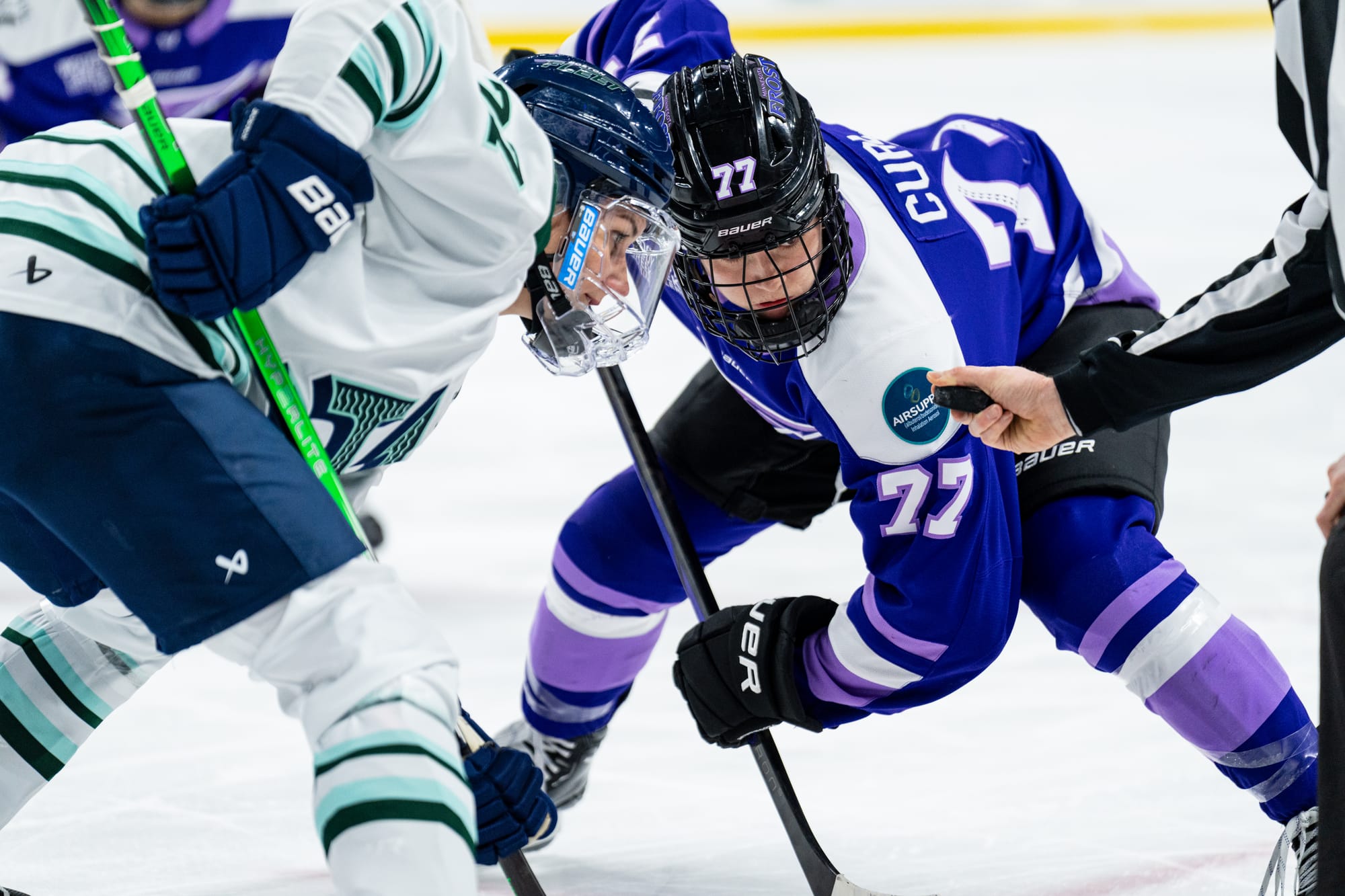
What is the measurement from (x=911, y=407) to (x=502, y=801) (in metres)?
0.68

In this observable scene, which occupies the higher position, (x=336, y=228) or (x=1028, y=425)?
(x=336, y=228)

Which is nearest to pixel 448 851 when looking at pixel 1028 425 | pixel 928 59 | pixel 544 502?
pixel 1028 425

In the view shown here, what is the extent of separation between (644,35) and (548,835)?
1.19 m

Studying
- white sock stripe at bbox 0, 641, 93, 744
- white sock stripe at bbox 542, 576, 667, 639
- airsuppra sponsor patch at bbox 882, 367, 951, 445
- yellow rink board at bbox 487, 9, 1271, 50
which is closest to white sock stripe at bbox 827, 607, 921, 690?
airsuppra sponsor patch at bbox 882, 367, 951, 445

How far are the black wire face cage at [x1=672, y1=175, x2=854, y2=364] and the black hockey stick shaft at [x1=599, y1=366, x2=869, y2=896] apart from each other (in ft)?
1.06

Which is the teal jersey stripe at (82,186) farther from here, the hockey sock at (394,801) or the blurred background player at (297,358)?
the hockey sock at (394,801)

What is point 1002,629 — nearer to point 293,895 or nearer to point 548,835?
point 548,835

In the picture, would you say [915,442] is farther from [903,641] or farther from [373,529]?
[373,529]

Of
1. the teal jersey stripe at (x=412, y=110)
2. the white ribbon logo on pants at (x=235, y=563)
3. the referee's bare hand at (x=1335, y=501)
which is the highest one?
the teal jersey stripe at (x=412, y=110)

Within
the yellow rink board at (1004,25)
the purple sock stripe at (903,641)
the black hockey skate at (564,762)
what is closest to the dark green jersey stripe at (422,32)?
the purple sock stripe at (903,641)

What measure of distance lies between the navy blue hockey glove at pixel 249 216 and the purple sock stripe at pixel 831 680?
3.09ft

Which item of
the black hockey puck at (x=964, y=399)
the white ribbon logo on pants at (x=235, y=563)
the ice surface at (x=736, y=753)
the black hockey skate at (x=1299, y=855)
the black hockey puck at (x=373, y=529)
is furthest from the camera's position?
the black hockey puck at (x=373, y=529)

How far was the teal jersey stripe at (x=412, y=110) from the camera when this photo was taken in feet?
4.48

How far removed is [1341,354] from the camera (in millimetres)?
4043
